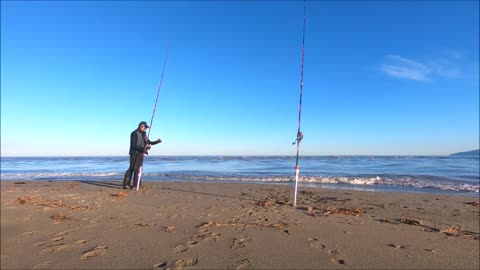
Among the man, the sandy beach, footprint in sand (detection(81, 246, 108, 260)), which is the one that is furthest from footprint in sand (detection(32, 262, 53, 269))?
the man

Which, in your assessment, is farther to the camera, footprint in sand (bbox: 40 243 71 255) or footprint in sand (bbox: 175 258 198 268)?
footprint in sand (bbox: 40 243 71 255)

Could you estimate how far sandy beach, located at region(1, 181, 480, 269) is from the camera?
13.4 ft

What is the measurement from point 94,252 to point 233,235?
186cm

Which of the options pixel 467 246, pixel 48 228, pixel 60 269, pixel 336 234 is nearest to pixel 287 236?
pixel 336 234

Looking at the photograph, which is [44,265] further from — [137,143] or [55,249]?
[137,143]

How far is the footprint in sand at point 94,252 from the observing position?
4225 millimetres

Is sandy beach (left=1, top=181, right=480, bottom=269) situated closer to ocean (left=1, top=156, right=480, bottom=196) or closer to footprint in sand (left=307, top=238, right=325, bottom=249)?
footprint in sand (left=307, top=238, right=325, bottom=249)

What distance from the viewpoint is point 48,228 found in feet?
18.3

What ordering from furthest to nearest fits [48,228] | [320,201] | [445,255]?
[320,201] < [48,228] < [445,255]

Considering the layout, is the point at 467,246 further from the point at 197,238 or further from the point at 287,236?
the point at 197,238

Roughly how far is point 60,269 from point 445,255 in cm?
452

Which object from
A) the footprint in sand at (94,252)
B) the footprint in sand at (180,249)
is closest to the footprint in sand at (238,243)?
the footprint in sand at (180,249)

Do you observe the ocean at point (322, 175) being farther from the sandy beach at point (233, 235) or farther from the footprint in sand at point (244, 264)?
the footprint in sand at point (244, 264)

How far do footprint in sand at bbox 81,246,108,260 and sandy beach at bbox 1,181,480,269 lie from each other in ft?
0.04
